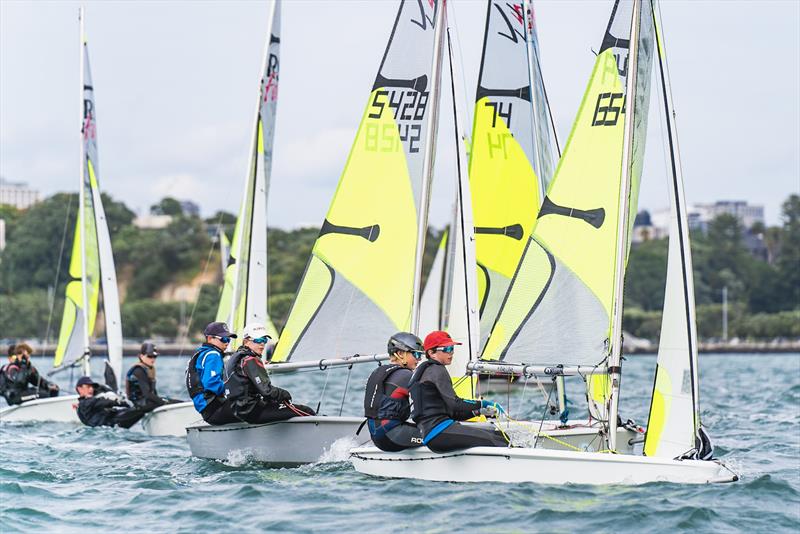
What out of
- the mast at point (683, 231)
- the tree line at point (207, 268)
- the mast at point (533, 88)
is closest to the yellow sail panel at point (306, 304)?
the mast at point (533, 88)

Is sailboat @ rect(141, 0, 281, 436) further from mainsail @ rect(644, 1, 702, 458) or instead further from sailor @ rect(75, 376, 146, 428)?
mainsail @ rect(644, 1, 702, 458)

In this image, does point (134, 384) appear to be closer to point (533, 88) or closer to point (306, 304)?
point (306, 304)

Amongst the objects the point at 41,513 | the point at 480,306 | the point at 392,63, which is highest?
the point at 392,63

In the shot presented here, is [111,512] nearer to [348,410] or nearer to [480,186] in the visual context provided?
[480,186]

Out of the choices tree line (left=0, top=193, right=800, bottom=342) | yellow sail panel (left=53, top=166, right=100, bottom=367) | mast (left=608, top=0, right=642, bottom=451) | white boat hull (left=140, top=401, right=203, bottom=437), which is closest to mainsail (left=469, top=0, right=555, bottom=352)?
mast (left=608, top=0, right=642, bottom=451)

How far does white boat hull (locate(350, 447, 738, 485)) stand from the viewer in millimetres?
9930

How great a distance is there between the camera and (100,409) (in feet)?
56.5

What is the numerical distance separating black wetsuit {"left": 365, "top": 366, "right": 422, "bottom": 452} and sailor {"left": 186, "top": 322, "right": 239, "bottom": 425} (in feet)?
7.12

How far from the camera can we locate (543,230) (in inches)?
461

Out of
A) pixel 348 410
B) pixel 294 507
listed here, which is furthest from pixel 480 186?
pixel 348 410

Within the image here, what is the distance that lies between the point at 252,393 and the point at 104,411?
557 centimetres

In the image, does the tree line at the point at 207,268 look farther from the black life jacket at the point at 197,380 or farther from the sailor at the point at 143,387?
the black life jacket at the point at 197,380

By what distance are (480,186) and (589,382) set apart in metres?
2.65

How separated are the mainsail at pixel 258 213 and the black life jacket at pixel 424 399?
23.0 feet
